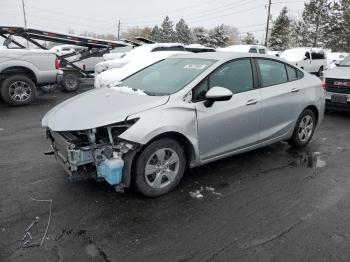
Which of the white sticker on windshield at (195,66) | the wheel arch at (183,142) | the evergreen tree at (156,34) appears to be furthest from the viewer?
the evergreen tree at (156,34)

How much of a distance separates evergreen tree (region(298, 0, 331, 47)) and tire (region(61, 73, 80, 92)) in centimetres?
4237

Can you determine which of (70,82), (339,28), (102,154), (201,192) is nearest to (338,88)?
(201,192)

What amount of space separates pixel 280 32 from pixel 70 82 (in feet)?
119

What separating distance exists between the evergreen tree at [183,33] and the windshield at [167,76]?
61681 millimetres

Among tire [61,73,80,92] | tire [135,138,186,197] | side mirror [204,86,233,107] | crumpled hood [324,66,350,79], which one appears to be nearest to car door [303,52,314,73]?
crumpled hood [324,66,350,79]

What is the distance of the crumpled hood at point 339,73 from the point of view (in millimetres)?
8648

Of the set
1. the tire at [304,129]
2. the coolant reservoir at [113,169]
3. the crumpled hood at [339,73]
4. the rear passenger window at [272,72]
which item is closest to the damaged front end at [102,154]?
the coolant reservoir at [113,169]

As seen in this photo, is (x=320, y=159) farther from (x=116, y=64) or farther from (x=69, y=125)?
(x=116, y=64)

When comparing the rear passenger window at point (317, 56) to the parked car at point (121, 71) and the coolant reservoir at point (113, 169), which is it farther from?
the coolant reservoir at point (113, 169)

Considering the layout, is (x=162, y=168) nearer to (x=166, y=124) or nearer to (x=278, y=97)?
(x=166, y=124)

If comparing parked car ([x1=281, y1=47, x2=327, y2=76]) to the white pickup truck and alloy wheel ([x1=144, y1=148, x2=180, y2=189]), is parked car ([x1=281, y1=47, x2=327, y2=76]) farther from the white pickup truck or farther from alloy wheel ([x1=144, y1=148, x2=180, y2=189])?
alloy wheel ([x1=144, y1=148, x2=180, y2=189])

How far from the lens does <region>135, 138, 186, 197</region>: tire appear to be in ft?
12.6

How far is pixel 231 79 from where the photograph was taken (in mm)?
→ 4707

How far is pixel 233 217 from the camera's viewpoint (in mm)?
3695
